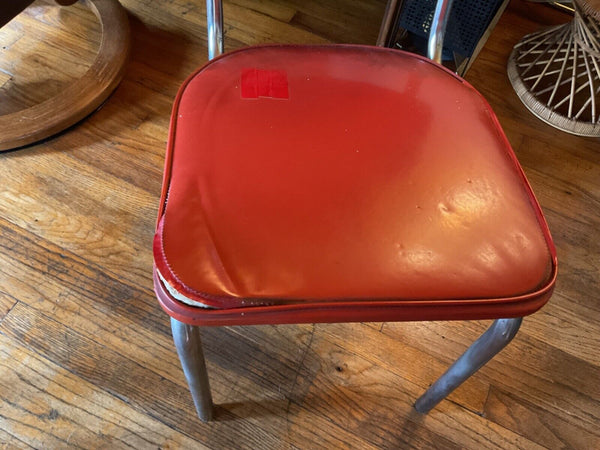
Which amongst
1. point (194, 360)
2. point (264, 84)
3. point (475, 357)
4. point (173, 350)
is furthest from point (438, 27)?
point (173, 350)

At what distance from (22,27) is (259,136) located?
1061 mm

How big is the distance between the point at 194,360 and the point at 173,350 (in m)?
0.30

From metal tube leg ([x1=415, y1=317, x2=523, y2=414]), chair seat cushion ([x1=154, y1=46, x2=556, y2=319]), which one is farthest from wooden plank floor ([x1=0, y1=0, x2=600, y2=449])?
chair seat cushion ([x1=154, y1=46, x2=556, y2=319])

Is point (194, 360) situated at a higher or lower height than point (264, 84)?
lower

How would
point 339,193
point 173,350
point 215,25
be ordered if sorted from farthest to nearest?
point 173,350
point 215,25
point 339,193

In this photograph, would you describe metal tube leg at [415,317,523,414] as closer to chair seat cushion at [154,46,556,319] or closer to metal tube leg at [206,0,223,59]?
chair seat cushion at [154,46,556,319]

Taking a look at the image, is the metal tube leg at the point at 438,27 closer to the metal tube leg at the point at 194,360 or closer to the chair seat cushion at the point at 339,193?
the chair seat cushion at the point at 339,193

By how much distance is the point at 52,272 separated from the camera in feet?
2.98

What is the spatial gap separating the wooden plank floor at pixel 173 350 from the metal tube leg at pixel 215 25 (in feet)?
1.45

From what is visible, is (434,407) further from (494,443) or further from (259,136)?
(259,136)

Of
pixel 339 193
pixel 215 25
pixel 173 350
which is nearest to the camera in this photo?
pixel 339 193

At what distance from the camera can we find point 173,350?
850 mm

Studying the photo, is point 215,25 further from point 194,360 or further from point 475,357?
Result: point 475,357

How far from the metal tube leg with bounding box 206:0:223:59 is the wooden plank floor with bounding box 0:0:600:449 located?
0.44 metres
